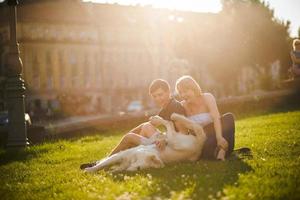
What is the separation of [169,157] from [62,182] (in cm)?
193

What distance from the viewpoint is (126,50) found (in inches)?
2621

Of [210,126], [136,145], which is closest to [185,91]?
[210,126]

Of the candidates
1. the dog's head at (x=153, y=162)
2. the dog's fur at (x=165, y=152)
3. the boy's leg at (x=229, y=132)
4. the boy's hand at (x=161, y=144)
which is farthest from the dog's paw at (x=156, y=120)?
the boy's leg at (x=229, y=132)

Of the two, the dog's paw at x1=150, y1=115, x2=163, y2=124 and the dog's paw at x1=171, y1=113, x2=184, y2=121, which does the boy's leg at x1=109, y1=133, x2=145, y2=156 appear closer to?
the dog's paw at x1=150, y1=115, x2=163, y2=124

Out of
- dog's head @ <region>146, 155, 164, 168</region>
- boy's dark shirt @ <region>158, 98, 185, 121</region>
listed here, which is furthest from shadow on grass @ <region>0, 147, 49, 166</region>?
dog's head @ <region>146, 155, 164, 168</region>

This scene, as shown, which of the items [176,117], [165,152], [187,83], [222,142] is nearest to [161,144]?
[165,152]

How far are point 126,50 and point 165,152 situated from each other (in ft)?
192

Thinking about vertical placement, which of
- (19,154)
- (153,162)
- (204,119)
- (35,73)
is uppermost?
(204,119)

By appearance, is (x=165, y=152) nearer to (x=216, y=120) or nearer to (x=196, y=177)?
(x=216, y=120)

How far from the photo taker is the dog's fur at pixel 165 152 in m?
8.47

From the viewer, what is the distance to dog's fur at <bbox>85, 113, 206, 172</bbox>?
8.47 meters

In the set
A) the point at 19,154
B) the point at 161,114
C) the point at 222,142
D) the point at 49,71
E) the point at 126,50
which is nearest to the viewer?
the point at 222,142

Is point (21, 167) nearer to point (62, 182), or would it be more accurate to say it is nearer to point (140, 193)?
point (62, 182)

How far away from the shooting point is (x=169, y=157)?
28.5ft
